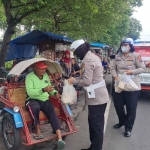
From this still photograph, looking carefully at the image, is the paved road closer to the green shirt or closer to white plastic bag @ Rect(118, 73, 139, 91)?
white plastic bag @ Rect(118, 73, 139, 91)

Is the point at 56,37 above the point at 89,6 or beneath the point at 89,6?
beneath

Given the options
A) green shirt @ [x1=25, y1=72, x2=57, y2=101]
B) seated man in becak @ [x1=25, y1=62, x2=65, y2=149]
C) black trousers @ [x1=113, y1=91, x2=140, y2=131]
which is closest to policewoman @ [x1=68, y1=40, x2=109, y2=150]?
seated man in becak @ [x1=25, y1=62, x2=65, y2=149]

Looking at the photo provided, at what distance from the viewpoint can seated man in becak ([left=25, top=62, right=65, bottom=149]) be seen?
12.5 ft

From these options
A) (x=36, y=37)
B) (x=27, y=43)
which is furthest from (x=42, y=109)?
(x=27, y=43)

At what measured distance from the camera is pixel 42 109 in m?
4.01

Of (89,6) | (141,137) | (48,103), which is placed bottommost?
(141,137)

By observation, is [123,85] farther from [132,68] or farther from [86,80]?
[86,80]

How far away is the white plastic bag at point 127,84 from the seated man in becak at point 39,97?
1.29m

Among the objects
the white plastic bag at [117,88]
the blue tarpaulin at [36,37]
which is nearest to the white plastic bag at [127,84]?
the white plastic bag at [117,88]

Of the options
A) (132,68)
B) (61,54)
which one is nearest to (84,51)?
(132,68)

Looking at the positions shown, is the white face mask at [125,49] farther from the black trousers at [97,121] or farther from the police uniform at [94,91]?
the black trousers at [97,121]

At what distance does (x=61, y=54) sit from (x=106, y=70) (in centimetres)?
1036

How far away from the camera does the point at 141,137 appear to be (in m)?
4.62

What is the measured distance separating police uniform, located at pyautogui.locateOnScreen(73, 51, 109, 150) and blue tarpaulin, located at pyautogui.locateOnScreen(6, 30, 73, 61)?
423cm
